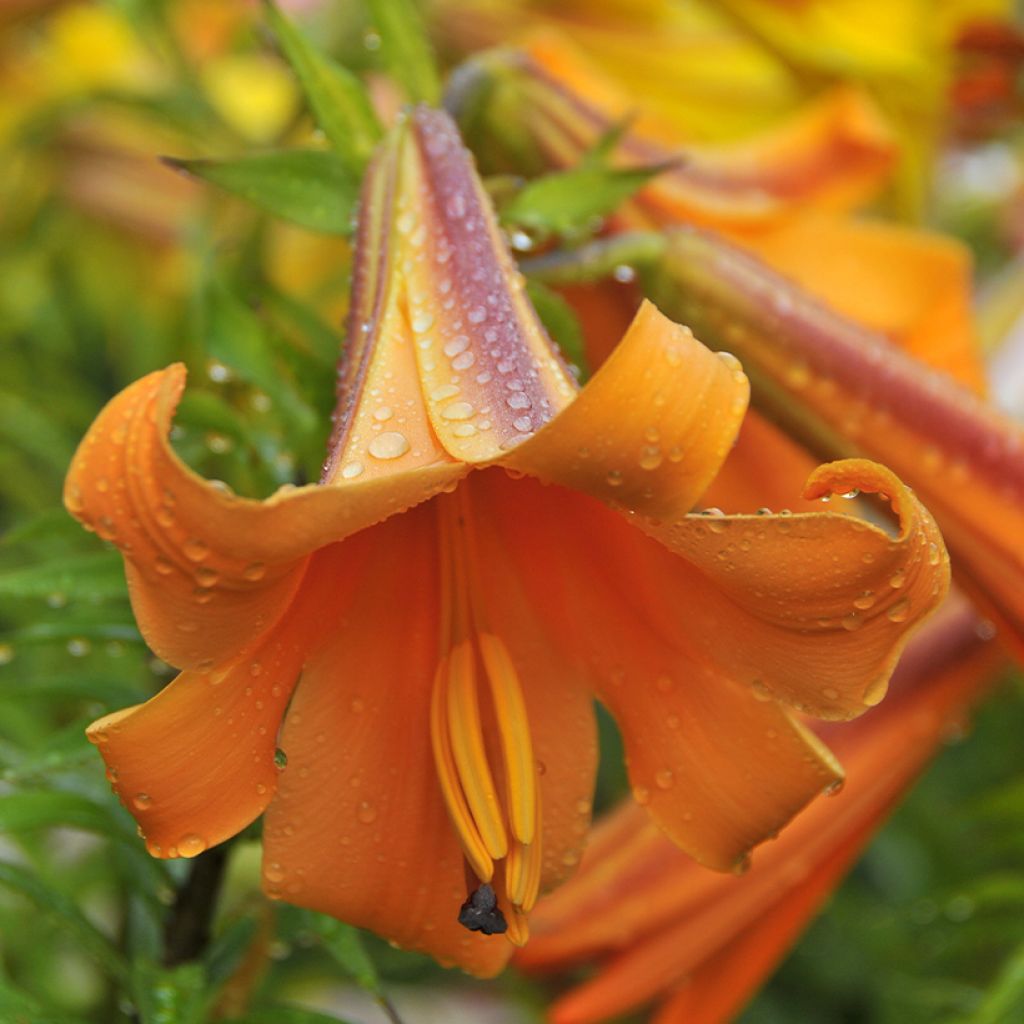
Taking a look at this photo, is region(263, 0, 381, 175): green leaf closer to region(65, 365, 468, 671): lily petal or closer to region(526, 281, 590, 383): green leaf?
region(526, 281, 590, 383): green leaf

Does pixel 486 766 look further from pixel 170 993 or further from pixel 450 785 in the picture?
pixel 170 993

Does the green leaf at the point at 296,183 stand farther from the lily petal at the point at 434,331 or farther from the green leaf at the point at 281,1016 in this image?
the green leaf at the point at 281,1016

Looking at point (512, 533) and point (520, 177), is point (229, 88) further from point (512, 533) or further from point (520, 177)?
point (512, 533)

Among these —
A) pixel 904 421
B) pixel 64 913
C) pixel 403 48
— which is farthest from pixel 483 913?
pixel 403 48

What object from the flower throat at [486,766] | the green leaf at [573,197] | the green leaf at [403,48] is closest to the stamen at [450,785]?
the flower throat at [486,766]

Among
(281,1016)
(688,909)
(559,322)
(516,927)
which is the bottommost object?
(688,909)

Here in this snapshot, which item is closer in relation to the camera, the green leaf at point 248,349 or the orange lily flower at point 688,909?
the green leaf at point 248,349
